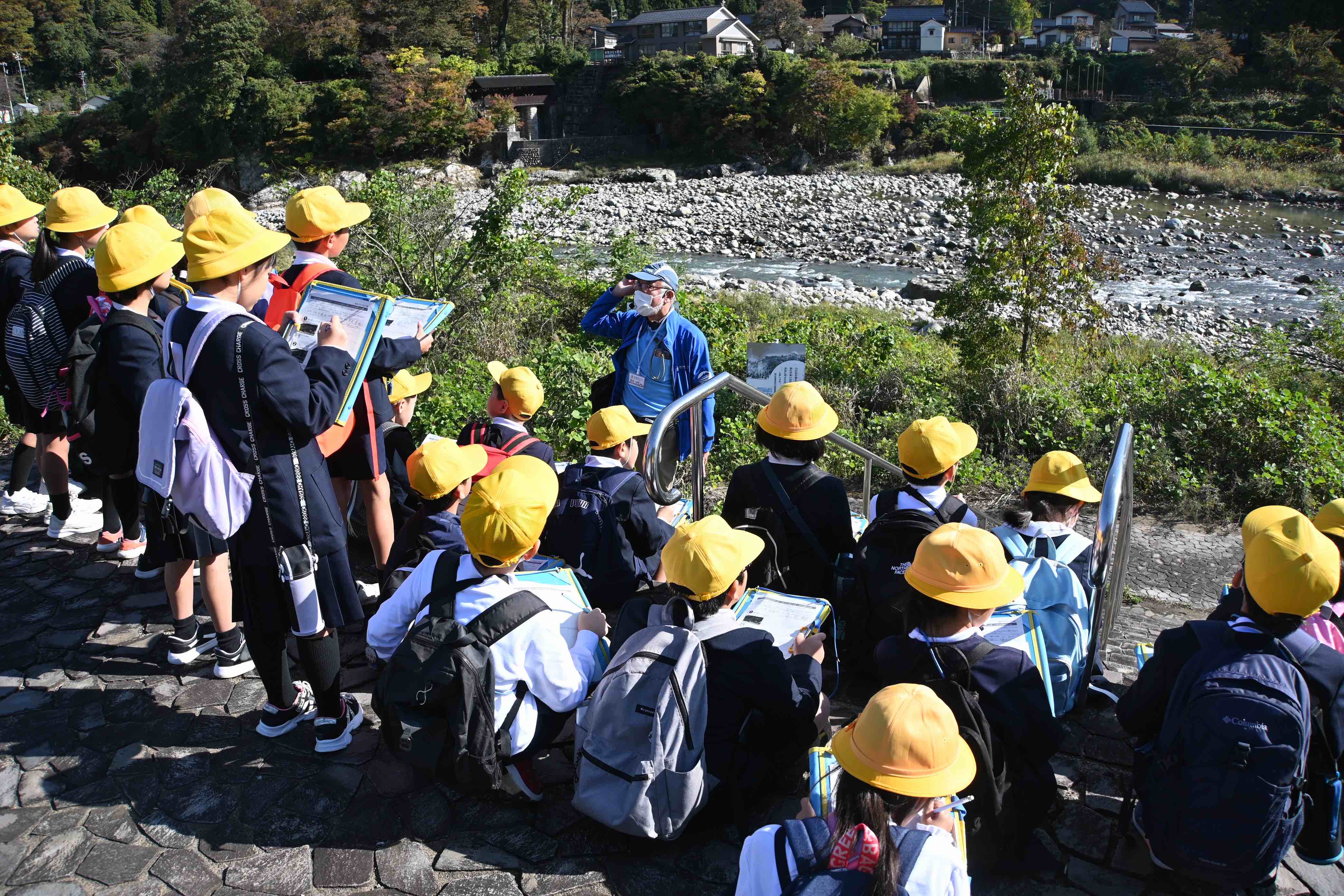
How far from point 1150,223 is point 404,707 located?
1192 inches

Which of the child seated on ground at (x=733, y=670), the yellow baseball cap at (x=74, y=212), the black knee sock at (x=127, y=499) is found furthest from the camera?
the yellow baseball cap at (x=74, y=212)

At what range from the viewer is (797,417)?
3.47m

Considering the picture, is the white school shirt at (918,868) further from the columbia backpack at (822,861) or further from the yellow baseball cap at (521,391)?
the yellow baseball cap at (521,391)

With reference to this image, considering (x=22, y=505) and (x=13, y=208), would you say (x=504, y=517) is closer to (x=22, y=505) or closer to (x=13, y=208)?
(x=13, y=208)

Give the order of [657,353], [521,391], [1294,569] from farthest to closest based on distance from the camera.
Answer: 1. [657,353]
2. [521,391]
3. [1294,569]

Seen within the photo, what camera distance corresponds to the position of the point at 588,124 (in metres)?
49.8

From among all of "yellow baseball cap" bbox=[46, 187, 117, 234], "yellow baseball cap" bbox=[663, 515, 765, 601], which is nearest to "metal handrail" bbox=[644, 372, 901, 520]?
"yellow baseball cap" bbox=[663, 515, 765, 601]

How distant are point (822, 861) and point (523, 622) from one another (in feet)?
3.75

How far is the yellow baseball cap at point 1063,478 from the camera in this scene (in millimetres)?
3238

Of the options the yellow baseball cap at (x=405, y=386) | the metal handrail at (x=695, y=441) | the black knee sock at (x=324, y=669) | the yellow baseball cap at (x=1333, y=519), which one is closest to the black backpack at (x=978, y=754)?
the yellow baseball cap at (x=1333, y=519)

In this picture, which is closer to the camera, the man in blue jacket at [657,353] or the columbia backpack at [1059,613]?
the columbia backpack at [1059,613]

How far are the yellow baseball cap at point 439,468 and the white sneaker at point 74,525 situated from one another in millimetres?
2521

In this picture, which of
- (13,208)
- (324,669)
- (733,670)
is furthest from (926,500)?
(13,208)

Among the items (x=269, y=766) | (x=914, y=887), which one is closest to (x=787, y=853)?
(x=914, y=887)
